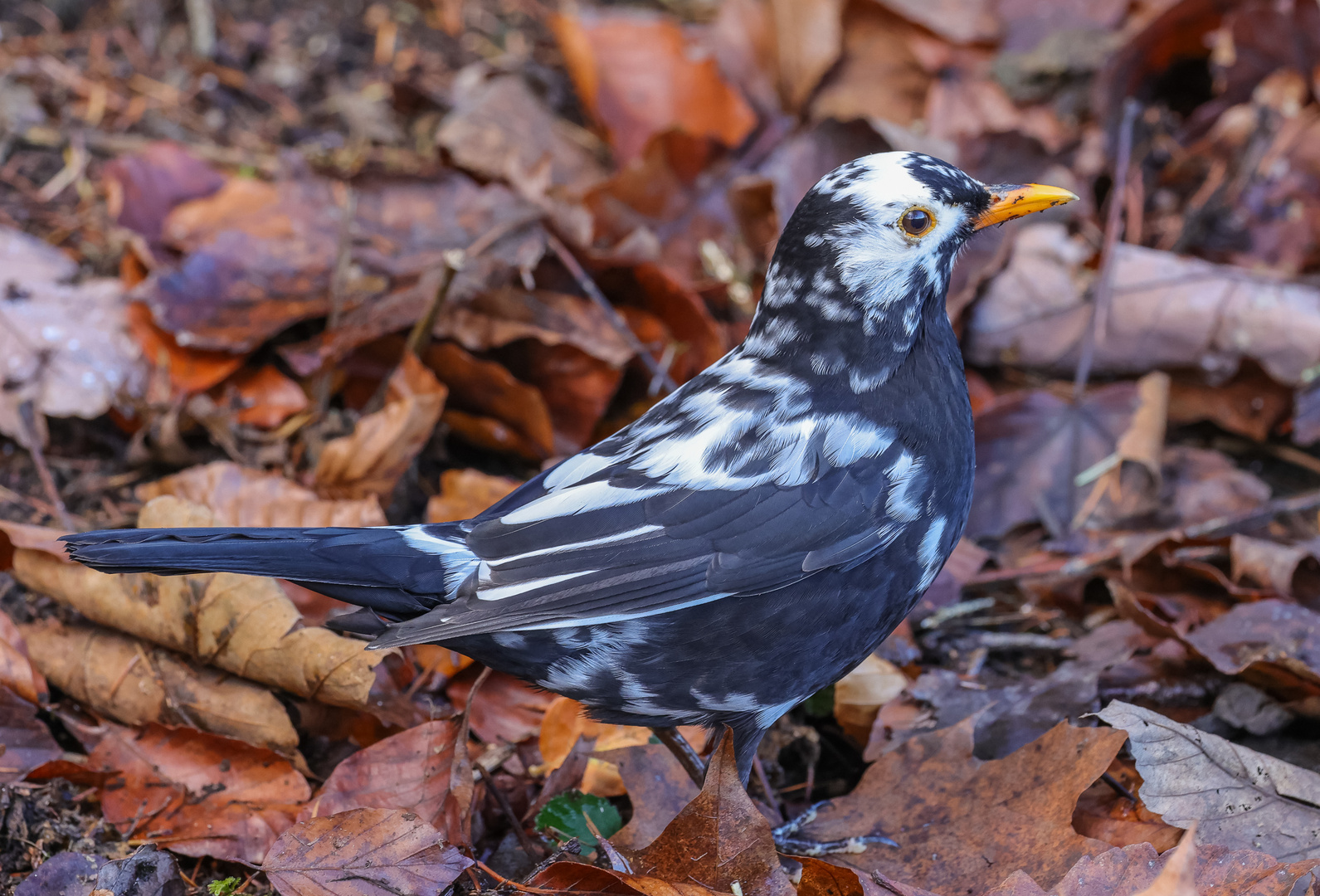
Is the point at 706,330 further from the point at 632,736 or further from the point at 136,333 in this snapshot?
the point at 136,333

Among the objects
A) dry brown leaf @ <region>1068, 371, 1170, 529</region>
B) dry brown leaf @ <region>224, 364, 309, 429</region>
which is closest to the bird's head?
dry brown leaf @ <region>1068, 371, 1170, 529</region>

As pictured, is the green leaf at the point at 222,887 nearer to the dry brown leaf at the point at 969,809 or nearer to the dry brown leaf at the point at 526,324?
the dry brown leaf at the point at 969,809

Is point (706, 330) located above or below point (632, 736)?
above

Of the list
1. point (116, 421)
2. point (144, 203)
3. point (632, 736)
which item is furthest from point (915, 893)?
point (144, 203)

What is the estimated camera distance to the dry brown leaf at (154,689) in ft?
9.29

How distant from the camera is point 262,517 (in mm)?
3350

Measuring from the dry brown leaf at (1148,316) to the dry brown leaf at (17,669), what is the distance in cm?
311

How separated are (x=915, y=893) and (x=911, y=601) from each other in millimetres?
668

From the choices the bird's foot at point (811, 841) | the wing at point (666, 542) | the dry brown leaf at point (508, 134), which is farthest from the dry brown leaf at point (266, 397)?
the bird's foot at point (811, 841)

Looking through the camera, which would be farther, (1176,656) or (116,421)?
(116,421)

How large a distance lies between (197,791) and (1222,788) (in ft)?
7.44

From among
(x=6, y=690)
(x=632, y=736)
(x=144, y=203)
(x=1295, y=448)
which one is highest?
(x=144, y=203)

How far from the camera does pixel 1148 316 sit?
13.2 feet

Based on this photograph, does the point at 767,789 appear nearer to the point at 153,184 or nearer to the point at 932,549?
the point at 932,549
